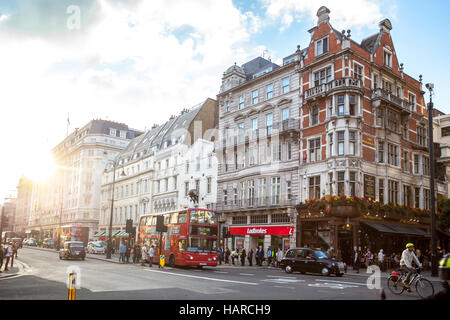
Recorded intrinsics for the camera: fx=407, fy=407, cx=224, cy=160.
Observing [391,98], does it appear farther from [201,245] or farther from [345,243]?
[201,245]


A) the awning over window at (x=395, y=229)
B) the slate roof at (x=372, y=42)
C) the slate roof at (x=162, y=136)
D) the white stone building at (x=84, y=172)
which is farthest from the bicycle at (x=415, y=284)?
the white stone building at (x=84, y=172)

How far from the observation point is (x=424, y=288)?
12.9 meters

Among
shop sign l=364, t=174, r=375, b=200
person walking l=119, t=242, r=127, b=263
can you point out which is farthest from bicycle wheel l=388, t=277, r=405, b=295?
person walking l=119, t=242, r=127, b=263

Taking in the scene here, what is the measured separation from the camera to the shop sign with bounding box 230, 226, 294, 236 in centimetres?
3605

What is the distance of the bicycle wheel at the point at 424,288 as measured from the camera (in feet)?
41.3

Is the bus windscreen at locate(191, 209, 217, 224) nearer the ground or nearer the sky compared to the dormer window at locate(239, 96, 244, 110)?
nearer the ground

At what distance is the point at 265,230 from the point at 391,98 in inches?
650

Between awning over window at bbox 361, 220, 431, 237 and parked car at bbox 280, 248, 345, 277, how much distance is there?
9.06m

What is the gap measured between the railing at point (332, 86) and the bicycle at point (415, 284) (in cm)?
2154

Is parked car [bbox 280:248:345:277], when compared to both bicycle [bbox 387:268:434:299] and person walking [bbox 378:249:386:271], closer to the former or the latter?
person walking [bbox 378:249:386:271]

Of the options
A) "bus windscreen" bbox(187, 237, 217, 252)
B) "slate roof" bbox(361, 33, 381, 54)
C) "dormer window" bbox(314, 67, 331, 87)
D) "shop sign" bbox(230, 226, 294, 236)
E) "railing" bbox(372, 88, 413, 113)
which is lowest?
"bus windscreen" bbox(187, 237, 217, 252)

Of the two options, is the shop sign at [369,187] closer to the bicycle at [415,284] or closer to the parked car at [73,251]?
the bicycle at [415,284]
